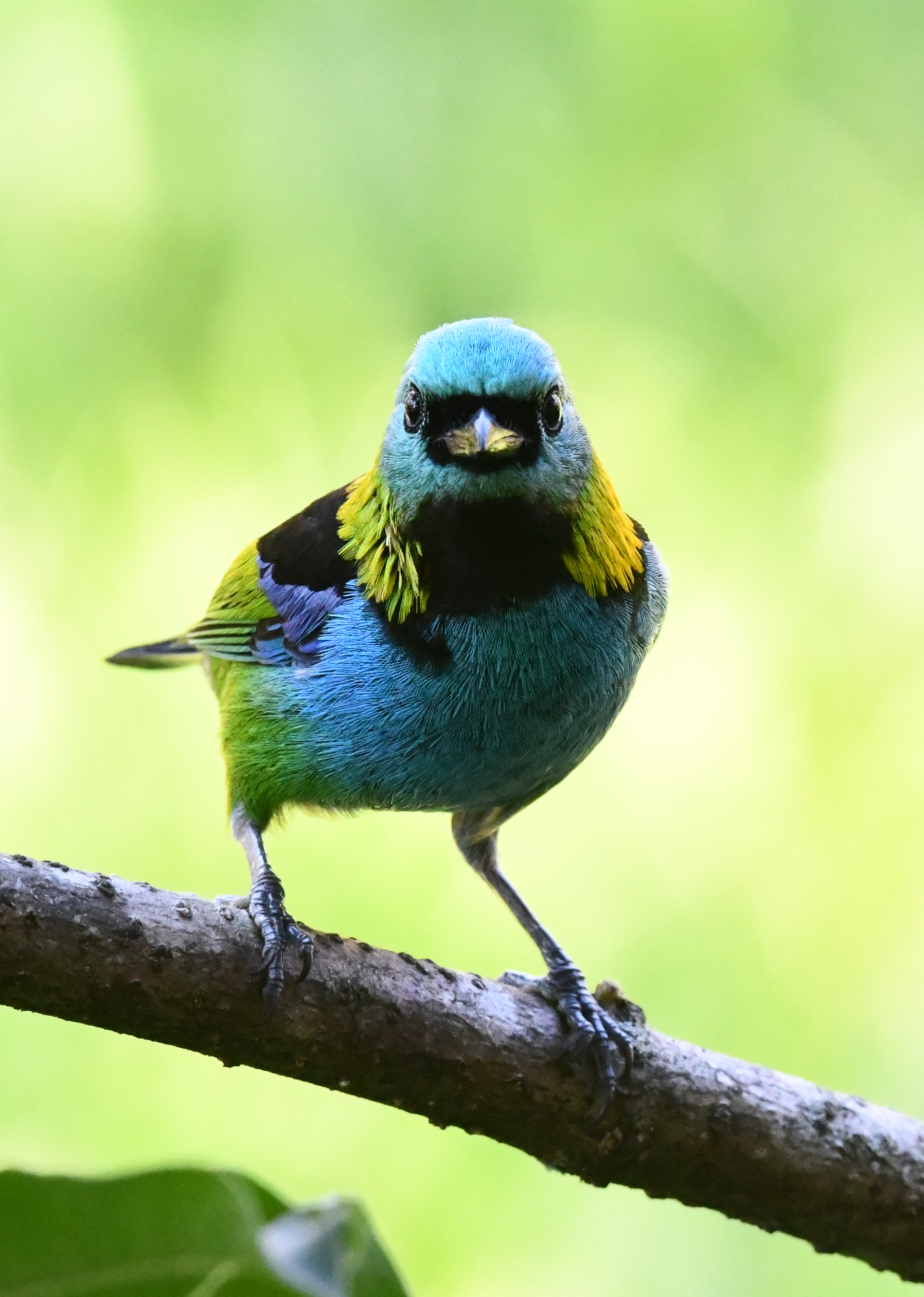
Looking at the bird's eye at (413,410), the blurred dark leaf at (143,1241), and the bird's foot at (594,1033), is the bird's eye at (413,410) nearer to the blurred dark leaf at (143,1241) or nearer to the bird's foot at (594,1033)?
the bird's foot at (594,1033)

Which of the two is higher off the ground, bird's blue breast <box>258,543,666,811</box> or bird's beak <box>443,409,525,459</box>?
bird's beak <box>443,409,525,459</box>

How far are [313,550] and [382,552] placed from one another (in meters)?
0.48

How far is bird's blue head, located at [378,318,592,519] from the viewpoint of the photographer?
333 centimetres

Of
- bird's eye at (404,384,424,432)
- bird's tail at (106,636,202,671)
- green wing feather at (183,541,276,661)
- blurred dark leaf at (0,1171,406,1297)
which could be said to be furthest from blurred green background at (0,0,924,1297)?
blurred dark leaf at (0,1171,406,1297)

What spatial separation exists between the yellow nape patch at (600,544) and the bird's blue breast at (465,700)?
0.05 m

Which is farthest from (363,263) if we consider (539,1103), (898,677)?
(539,1103)

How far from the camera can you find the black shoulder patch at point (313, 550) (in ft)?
13.1

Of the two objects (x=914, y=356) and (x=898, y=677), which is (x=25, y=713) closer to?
(x=898, y=677)

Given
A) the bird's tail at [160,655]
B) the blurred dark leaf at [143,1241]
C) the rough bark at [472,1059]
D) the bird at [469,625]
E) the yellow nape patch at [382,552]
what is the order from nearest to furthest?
the blurred dark leaf at [143,1241], the rough bark at [472,1059], the bird at [469,625], the yellow nape patch at [382,552], the bird's tail at [160,655]

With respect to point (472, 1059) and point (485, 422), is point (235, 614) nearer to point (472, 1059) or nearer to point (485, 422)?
point (485, 422)

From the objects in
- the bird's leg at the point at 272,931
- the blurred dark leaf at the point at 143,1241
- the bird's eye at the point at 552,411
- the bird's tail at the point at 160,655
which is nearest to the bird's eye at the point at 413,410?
the bird's eye at the point at 552,411

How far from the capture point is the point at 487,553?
3.54 metres

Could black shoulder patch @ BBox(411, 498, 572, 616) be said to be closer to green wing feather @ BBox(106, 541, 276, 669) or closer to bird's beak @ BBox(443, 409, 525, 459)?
bird's beak @ BBox(443, 409, 525, 459)

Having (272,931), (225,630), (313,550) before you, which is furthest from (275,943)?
(225,630)
